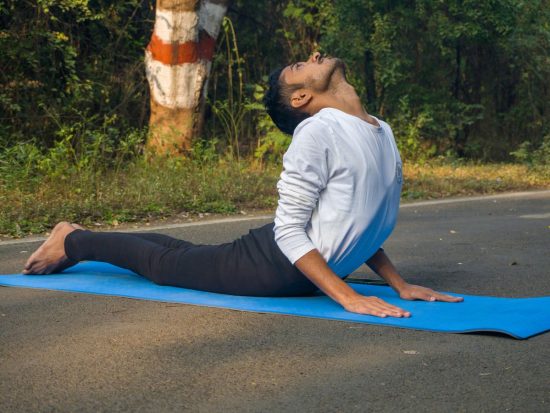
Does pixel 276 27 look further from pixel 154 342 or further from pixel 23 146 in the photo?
pixel 154 342

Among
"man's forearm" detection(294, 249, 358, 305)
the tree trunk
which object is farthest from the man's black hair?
the tree trunk

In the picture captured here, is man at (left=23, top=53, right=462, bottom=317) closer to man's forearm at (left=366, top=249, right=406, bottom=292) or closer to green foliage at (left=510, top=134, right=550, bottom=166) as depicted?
man's forearm at (left=366, top=249, right=406, bottom=292)

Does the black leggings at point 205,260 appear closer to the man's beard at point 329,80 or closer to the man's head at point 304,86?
the man's head at point 304,86

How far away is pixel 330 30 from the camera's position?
1755 cm

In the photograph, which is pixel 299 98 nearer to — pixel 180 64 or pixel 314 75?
pixel 314 75

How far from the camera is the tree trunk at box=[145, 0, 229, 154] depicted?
540 inches

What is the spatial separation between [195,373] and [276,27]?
586 inches

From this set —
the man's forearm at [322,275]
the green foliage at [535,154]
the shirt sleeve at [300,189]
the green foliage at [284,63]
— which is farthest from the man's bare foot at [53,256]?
the green foliage at [535,154]

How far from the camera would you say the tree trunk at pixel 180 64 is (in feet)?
45.0

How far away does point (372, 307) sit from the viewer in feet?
16.9

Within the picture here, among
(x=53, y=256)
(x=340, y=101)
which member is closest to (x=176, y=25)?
Result: (x=53, y=256)

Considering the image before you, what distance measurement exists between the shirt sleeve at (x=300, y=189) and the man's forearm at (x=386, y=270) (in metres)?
0.66

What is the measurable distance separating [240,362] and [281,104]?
161cm

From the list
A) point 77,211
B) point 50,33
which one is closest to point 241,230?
point 77,211
